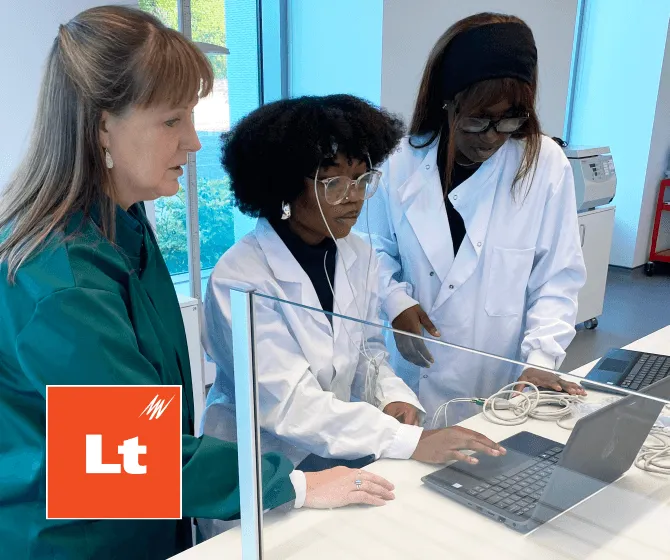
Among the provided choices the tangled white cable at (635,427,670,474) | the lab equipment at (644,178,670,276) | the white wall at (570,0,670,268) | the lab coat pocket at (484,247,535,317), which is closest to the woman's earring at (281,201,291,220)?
the lab coat pocket at (484,247,535,317)

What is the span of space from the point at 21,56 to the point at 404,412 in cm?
184

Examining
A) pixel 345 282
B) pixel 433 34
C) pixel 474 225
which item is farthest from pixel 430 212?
pixel 433 34

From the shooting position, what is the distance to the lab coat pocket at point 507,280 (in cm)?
158

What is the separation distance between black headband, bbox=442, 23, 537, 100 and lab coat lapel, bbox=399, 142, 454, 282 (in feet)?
0.77

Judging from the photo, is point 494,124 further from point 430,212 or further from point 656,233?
point 656,233

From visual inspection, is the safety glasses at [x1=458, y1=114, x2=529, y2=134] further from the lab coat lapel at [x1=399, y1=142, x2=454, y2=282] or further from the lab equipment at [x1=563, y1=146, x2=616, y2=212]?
the lab equipment at [x1=563, y1=146, x2=616, y2=212]

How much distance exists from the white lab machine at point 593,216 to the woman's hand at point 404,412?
10.9 feet

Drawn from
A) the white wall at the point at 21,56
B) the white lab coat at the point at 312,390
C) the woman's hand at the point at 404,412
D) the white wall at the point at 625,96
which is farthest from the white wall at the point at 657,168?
the woman's hand at the point at 404,412

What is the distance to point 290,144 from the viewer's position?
1.28 metres

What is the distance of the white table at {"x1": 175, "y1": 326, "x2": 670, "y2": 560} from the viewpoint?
700 mm

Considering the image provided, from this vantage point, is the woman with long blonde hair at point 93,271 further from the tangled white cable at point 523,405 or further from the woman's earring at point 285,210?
the woman's earring at point 285,210

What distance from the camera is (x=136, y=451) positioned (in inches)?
36.3

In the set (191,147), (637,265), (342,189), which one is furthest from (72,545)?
(637,265)

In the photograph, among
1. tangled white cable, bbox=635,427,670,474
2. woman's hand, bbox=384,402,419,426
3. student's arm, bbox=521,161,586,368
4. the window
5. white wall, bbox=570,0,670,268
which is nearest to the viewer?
tangled white cable, bbox=635,427,670,474
